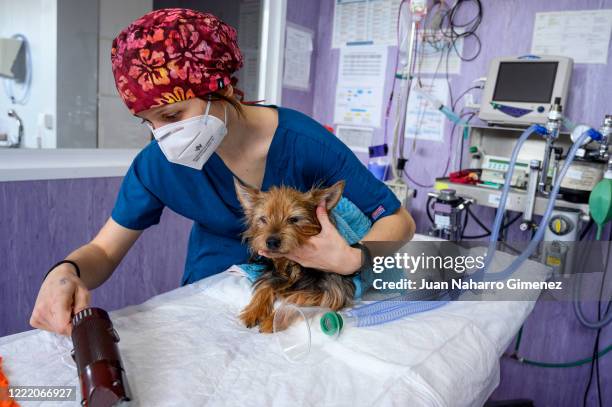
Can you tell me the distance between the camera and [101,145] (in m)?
2.62

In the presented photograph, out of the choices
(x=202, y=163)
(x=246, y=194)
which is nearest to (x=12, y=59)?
(x=202, y=163)

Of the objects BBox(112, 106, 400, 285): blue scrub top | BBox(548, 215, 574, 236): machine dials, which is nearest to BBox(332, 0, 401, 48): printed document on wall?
BBox(548, 215, 574, 236): machine dials

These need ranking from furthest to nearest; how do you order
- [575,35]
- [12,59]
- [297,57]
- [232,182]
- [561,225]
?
[297,57] → [575,35] → [12,59] → [561,225] → [232,182]

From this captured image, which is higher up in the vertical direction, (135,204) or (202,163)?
(202,163)

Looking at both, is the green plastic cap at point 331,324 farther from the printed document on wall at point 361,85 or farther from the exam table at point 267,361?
the printed document on wall at point 361,85

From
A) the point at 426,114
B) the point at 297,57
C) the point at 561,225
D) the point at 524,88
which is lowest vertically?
the point at 561,225

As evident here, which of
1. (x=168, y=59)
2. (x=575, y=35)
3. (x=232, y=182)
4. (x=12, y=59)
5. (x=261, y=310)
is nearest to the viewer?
(x=168, y=59)

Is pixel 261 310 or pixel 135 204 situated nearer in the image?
pixel 261 310

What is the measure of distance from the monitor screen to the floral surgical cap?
73.9 inches

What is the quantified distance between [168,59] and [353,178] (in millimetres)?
612

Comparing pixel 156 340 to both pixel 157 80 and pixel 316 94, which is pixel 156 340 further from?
pixel 316 94

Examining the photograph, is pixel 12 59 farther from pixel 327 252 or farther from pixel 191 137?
pixel 327 252

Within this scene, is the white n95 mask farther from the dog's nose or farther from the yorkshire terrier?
the dog's nose

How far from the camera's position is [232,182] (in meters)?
1.41
